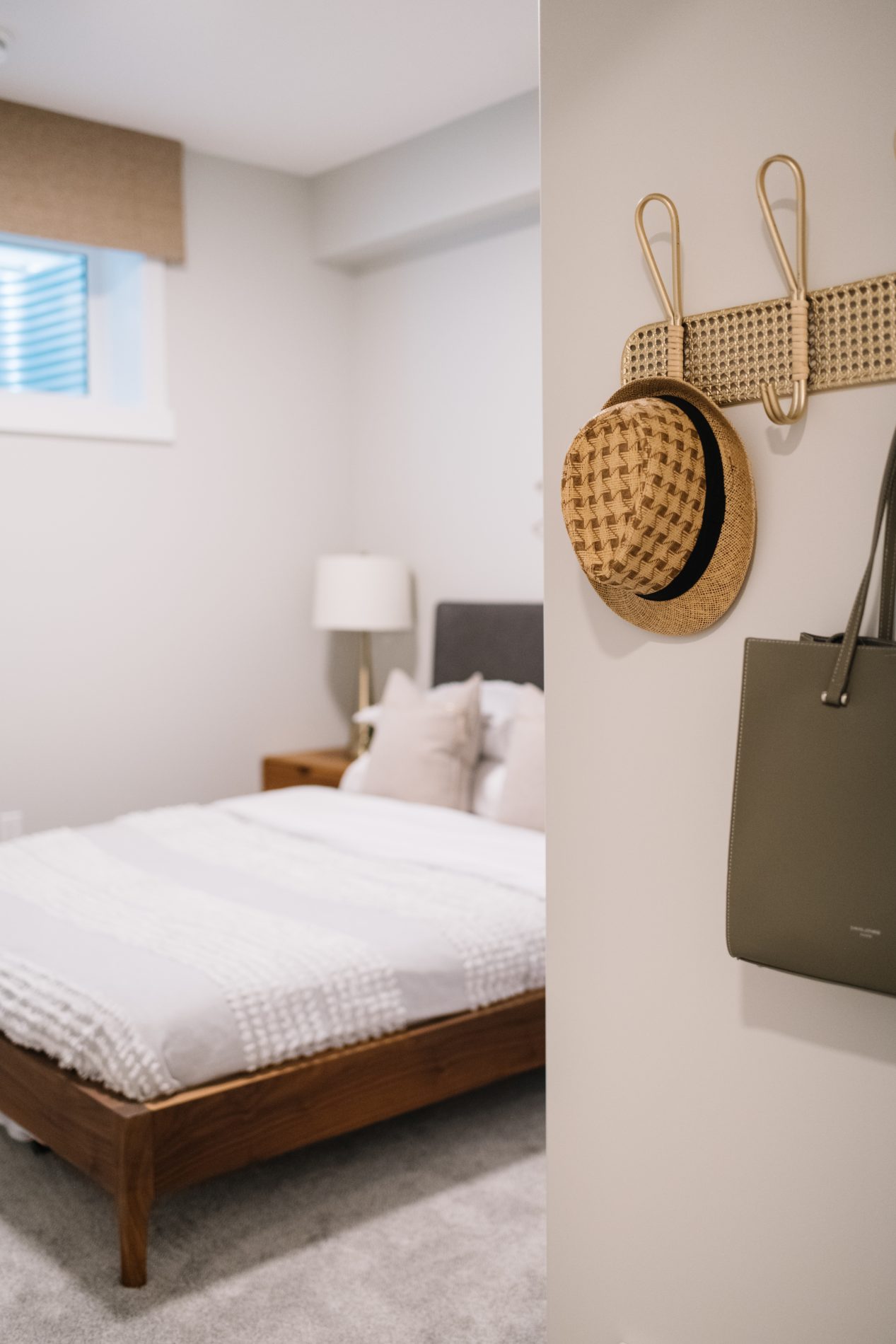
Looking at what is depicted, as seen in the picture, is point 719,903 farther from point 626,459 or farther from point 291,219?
point 291,219

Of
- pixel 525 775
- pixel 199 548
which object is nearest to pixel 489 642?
pixel 525 775

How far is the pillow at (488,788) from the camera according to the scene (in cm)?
388

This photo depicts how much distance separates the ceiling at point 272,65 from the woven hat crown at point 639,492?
2520 millimetres

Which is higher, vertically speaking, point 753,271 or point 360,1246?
point 753,271

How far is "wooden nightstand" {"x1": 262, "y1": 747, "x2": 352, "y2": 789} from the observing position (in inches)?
181

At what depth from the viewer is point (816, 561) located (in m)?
1.30

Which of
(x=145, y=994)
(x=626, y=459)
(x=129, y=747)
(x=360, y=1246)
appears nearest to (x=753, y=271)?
(x=626, y=459)

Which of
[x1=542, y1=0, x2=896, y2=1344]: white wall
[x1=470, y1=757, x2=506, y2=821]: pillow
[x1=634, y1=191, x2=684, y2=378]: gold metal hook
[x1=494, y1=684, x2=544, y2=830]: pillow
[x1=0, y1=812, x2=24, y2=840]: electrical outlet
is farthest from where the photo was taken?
[x1=0, y1=812, x2=24, y2=840]: electrical outlet

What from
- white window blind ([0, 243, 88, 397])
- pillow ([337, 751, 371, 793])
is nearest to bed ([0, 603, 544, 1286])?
pillow ([337, 751, 371, 793])

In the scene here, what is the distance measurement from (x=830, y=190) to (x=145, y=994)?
71.7 inches

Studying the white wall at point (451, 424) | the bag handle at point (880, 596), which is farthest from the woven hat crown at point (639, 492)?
the white wall at point (451, 424)

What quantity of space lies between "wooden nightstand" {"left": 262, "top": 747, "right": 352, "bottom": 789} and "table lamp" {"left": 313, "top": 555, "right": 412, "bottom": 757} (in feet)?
0.56

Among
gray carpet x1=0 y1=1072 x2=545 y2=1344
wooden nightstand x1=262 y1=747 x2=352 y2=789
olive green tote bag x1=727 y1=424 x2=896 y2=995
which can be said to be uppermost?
olive green tote bag x1=727 y1=424 x2=896 y2=995

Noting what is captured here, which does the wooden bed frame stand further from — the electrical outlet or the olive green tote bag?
the electrical outlet
